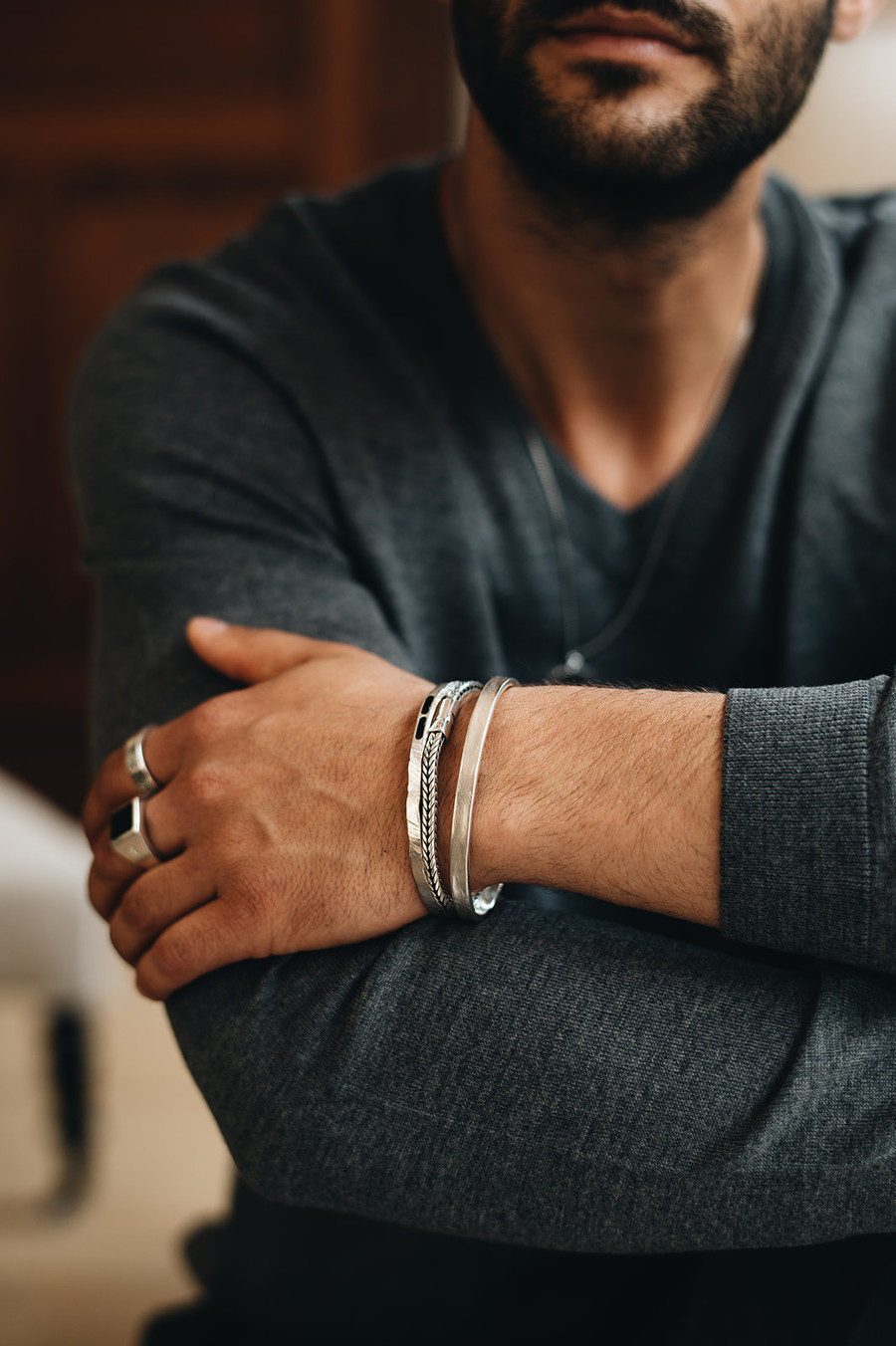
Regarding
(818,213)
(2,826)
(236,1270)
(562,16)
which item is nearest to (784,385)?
(818,213)

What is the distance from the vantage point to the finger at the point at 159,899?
2.60 ft

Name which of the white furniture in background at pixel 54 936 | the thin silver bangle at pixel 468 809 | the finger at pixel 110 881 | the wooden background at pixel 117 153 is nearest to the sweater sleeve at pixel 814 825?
the thin silver bangle at pixel 468 809

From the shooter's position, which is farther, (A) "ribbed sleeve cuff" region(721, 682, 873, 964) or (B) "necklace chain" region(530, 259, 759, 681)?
(B) "necklace chain" region(530, 259, 759, 681)

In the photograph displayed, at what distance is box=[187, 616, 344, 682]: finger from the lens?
853mm

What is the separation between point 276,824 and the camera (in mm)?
776

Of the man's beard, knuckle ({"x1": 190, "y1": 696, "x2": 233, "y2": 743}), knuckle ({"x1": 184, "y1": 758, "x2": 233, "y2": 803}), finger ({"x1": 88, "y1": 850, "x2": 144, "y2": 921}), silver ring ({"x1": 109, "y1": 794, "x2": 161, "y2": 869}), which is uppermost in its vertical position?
the man's beard

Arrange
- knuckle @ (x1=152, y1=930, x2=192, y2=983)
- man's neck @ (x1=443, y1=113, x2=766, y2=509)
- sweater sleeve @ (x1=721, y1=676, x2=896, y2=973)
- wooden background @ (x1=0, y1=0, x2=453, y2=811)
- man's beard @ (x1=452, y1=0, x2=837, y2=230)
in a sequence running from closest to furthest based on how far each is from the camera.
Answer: sweater sleeve @ (x1=721, y1=676, x2=896, y2=973)
knuckle @ (x1=152, y1=930, x2=192, y2=983)
man's beard @ (x1=452, y1=0, x2=837, y2=230)
man's neck @ (x1=443, y1=113, x2=766, y2=509)
wooden background @ (x1=0, y1=0, x2=453, y2=811)

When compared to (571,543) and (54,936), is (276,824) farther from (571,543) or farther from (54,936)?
(54,936)

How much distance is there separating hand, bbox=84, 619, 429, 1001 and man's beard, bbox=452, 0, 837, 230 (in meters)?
0.46

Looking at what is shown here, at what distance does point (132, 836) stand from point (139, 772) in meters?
0.05

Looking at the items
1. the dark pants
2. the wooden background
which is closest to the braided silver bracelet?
the dark pants

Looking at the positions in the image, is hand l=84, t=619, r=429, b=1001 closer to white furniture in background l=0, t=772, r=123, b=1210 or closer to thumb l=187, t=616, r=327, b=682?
thumb l=187, t=616, r=327, b=682

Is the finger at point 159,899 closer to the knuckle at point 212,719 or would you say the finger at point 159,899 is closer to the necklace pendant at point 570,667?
the knuckle at point 212,719

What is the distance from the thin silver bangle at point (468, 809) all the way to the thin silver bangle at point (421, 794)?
0.05ft
